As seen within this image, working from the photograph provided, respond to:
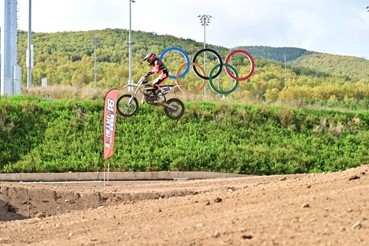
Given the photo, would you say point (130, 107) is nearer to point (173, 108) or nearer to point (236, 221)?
point (173, 108)

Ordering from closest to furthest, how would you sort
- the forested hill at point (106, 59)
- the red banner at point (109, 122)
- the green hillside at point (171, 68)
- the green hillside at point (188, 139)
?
the red banner at point (109, 122)
the green hillside at point (188, 139)
the green hillside at point (171, 68)
the forested hill at point (106, 59)

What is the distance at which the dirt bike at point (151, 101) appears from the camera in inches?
848

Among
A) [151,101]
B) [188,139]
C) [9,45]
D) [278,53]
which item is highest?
[278,53]

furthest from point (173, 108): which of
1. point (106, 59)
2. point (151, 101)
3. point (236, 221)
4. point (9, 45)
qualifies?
point (106, 59)

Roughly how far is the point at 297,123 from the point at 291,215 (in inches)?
1134

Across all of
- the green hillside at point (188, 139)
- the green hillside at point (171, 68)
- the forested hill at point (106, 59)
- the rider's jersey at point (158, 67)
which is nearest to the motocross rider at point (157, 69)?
the rider's jersey at point (158, 67)

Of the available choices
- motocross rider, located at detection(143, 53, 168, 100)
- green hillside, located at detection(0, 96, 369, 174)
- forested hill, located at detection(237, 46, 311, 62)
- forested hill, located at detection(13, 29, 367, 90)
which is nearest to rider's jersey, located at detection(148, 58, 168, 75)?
motocross rider, located at detection(143, 53, 168, 100)

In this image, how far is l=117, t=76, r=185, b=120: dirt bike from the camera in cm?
2155

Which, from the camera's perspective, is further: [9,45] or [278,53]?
[278,53]

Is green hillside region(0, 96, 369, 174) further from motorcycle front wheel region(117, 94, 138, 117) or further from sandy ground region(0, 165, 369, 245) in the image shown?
sandy ground region(0, 165, 369, 245)

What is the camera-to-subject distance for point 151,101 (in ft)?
71.2

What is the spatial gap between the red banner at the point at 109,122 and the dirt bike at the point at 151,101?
67cm

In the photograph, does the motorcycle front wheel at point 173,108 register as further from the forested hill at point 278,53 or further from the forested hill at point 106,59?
the forested hill at point 278,53

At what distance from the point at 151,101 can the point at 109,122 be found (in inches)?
49.7
